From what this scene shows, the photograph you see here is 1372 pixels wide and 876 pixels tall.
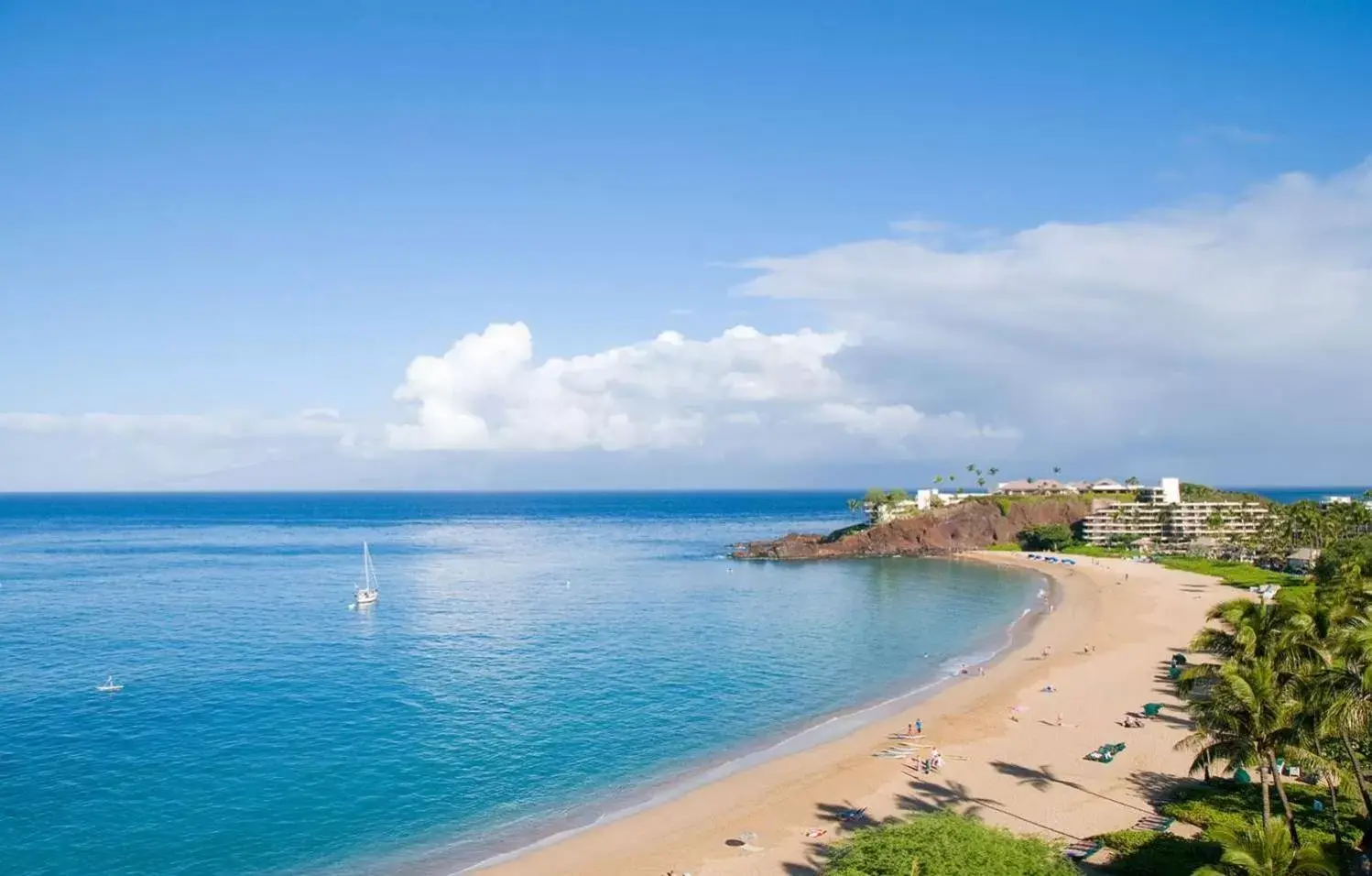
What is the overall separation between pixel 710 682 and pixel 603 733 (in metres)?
13.4

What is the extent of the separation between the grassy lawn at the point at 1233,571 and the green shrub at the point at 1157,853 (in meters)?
79.8

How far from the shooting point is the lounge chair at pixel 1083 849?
107ft

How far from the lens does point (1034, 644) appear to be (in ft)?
256

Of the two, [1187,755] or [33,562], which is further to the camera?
[33,562]

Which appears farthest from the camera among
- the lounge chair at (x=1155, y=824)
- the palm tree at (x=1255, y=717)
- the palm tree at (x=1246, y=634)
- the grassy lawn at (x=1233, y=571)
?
the grassy lawn at (x=1233, y=571)

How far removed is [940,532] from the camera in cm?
16975

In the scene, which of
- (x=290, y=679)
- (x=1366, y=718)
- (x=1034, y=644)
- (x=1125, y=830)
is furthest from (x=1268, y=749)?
(x=290, y=679)

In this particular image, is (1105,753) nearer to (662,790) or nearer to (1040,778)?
(1040,778)

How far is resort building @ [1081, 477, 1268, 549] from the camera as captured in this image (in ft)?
482

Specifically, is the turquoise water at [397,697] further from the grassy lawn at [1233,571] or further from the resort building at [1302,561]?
the resort building at [1302,561]

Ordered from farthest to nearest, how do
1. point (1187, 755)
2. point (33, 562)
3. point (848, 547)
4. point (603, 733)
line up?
point (848, 547), point (33, 562), point (603, 733), point (1187, 755)

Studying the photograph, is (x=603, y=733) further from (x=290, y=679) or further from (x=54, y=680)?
(x=54, y=680)

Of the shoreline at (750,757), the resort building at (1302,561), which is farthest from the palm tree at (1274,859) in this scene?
the resort building at (1302,561)

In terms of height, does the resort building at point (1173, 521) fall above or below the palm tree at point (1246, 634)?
below
